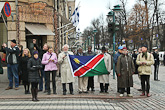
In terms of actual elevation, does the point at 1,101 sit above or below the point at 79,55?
below

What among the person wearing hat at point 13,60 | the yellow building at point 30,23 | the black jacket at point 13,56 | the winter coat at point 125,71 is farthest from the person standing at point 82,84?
the yellow building at point 30,23

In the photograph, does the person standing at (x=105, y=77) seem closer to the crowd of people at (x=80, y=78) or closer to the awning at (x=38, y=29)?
the crowd of people at (x=80, y=78)

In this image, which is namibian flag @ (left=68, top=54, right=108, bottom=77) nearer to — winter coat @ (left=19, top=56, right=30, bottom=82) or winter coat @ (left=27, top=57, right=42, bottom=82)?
winter coat @ (left=27, top=57, right=42, bottom=82)

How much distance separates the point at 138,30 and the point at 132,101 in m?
34.0

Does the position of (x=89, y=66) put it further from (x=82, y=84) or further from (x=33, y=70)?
(x=33, y=70)

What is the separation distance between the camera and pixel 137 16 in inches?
1614

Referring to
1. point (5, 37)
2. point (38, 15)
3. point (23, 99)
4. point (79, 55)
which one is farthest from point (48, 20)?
point (23, 99)

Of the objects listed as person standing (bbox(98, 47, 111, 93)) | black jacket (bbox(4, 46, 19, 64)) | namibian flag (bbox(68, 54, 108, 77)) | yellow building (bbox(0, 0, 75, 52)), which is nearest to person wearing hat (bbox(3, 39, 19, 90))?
black jacket (bbox(4, 46, 19, 64))

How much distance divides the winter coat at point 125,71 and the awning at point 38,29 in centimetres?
620

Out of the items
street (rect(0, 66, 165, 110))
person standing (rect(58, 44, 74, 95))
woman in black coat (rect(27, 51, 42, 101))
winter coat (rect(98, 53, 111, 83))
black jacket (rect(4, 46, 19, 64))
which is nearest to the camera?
street (rect(0, 66, 165, 110))

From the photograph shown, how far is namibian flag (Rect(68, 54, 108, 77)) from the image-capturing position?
9625 mm

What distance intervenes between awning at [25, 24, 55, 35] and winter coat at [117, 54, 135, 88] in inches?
244

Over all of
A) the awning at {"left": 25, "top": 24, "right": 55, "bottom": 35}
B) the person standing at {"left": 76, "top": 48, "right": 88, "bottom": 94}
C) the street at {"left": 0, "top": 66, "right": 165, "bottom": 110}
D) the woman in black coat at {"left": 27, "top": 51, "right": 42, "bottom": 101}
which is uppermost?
the awning at {"left": 25, "top": 24, "right": 55, "bottom": 35}

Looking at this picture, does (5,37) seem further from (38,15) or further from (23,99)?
(23,99)
